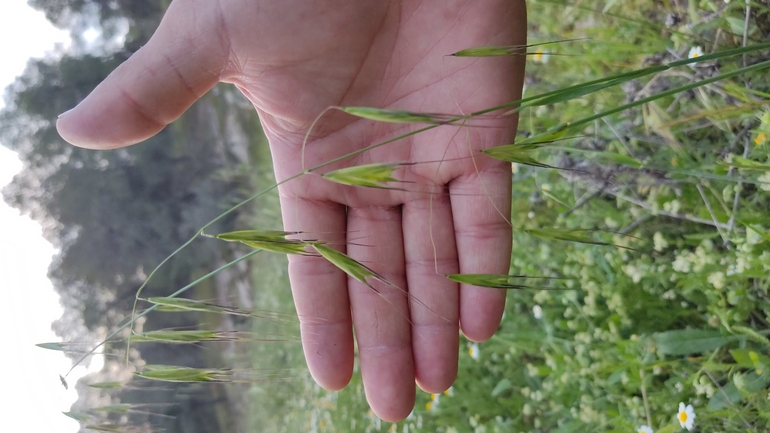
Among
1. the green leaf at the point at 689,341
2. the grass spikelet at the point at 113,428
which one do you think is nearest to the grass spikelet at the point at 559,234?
the green leaf at the point at 689,341

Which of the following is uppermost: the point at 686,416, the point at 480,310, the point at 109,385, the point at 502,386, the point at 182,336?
the point at 182,336

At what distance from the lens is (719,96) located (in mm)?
944

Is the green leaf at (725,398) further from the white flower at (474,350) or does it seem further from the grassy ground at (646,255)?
the white flower at (474,350)

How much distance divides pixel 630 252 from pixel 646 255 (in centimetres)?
6

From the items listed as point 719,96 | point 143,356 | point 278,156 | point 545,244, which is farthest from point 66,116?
point 143,356

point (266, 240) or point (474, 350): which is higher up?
point (266, 240)

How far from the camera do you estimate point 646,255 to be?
3.30ft

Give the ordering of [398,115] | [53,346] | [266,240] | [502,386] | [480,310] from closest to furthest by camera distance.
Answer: [398,115] < [266,240] < [53,346] < [480,310] < [502,386]

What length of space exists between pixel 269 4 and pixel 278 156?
250 millimetres

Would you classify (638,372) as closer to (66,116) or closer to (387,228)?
(387,228)

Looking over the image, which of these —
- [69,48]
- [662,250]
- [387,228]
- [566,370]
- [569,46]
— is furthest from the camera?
[69,48]

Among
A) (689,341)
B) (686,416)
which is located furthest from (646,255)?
(686,416)

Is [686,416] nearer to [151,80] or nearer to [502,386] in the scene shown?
[502,386]

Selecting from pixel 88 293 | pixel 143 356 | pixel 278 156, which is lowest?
pixel 143 356
